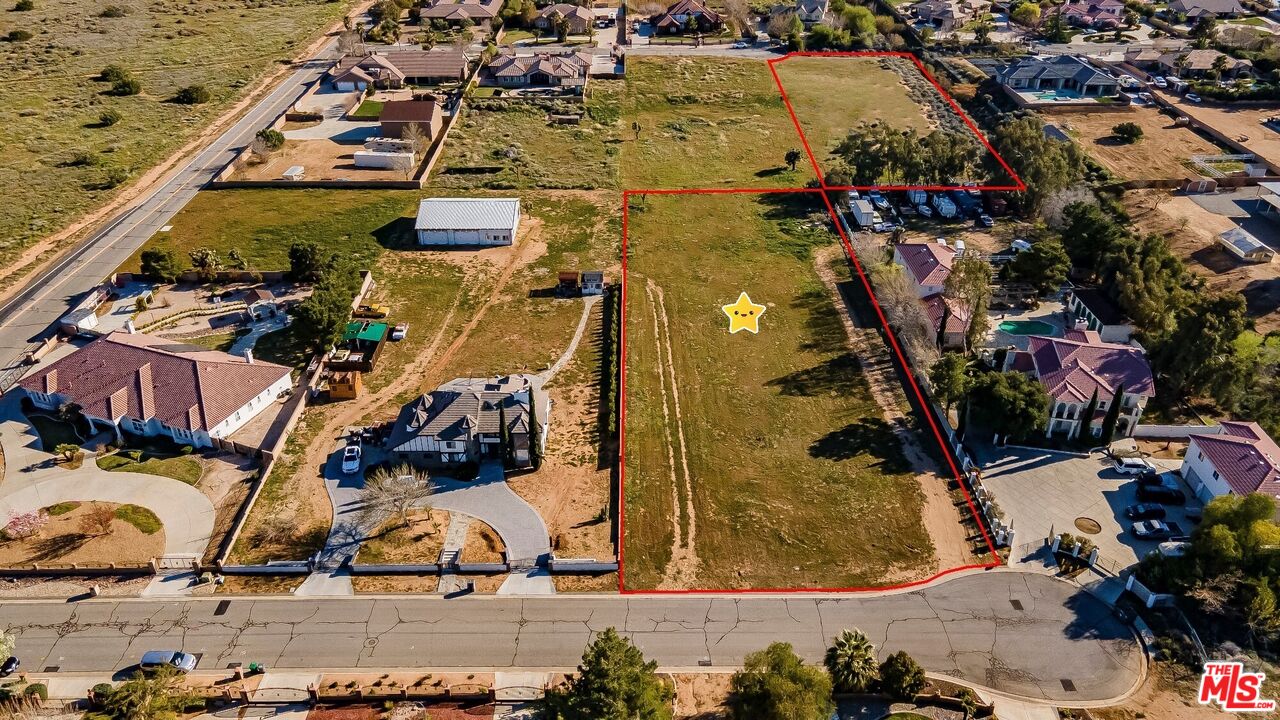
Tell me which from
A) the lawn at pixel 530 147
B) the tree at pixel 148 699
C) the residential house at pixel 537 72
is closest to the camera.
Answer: the tree at pixel 148 699

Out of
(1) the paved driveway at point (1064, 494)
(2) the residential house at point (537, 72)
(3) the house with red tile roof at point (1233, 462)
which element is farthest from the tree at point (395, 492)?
(2) the residential house at point (537, 72)

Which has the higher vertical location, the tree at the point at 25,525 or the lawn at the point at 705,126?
the lawn at the point at 705,126

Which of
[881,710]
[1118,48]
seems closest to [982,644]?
[881,710]

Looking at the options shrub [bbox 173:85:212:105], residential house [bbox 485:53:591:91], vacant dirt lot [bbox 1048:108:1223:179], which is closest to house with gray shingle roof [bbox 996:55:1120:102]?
vacant dirt lot [bbox 1048:108:1223:179]

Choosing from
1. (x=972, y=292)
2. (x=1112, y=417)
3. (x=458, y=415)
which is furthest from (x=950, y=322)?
(x=458, y=415)

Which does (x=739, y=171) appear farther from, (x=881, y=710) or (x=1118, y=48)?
(x=1118, y=48)

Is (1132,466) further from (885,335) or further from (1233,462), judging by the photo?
(885,335)

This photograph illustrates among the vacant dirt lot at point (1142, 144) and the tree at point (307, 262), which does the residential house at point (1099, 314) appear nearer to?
the vacant dirt lot at point (1142, 144)

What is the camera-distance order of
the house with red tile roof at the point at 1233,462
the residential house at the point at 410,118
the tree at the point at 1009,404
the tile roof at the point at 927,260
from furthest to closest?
the residential house at the point at 410,118
the tile roof at the point at 927,260
the tree at the point at 1009,404
the house with red tile roof at the point at 1233,462
